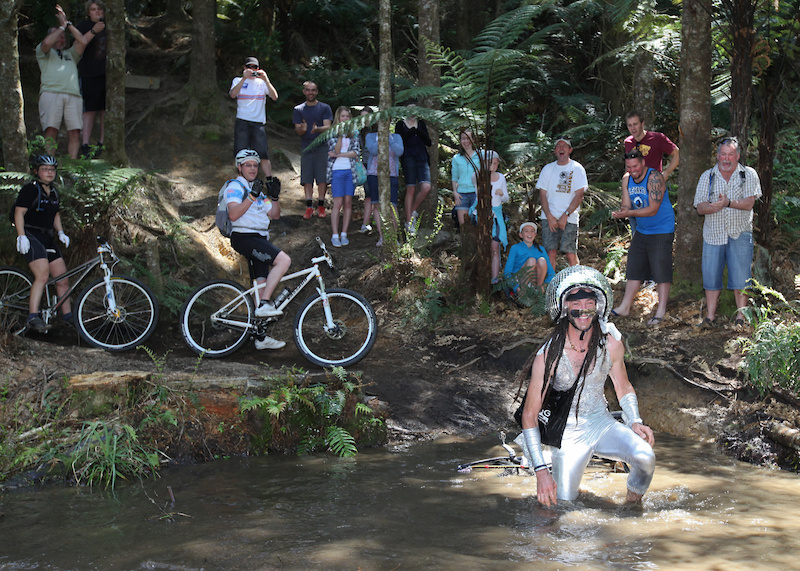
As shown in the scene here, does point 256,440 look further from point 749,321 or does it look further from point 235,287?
point 749,321

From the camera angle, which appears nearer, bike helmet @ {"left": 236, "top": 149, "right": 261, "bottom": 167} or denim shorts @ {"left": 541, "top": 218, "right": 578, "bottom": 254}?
bike helmet @ {"left": 236, "top": 149, "right": 261, "bottom": 167}

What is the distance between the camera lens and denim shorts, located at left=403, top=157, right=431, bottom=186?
467 inches

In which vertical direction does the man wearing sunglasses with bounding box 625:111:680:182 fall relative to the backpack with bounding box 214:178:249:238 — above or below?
above

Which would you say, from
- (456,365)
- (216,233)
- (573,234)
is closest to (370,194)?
(216,233)

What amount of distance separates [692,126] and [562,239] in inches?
82.0

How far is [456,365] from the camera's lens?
880cm

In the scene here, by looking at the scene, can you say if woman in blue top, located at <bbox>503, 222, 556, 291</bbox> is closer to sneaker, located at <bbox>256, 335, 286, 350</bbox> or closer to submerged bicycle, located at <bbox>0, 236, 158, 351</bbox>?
sneaker, located at <bbox>256, 335, 286, 350</bbox>

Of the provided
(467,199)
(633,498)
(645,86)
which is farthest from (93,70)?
(633,498)

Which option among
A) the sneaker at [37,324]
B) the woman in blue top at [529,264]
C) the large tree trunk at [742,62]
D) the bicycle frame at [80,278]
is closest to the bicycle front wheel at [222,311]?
the bicycle frame at [80,278]

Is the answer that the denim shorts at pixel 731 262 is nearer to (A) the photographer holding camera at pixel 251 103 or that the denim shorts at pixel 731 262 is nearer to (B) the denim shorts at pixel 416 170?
(B) the denim shorts at pixel 416 170

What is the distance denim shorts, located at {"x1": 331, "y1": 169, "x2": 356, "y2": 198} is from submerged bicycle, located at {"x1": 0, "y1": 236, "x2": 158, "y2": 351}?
394 centimetres

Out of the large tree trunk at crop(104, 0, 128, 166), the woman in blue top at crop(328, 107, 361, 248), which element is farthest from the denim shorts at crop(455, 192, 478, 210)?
the large tree trunk at crop(104, 0, 128, 166)

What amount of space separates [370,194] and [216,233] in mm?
2483

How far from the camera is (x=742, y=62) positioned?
885 cm
